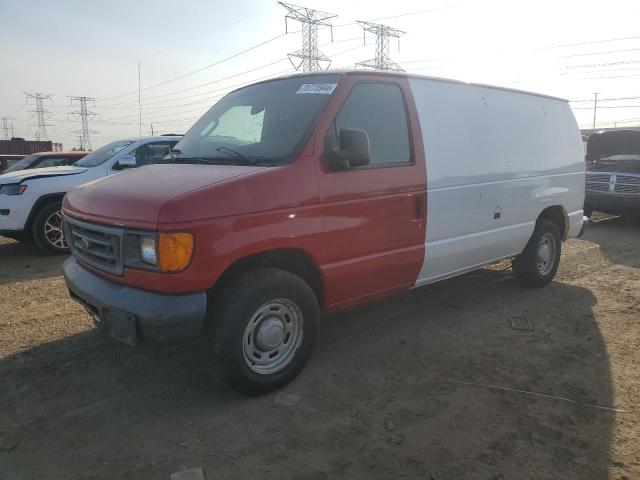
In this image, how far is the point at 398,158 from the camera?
3902mm

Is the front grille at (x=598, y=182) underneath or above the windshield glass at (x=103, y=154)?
underneath

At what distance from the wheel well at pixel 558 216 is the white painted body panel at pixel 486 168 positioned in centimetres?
7

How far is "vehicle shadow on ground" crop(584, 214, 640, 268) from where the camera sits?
24.1 ft

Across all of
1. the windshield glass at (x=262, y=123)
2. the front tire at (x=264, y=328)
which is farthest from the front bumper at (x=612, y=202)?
the front tire at (x=264, y=328)

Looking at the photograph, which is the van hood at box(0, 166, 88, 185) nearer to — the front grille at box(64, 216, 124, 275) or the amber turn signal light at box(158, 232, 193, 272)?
the front grille at box(64, 216, 124, 275)

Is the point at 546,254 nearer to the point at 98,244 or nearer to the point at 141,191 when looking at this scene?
the point at 141,191

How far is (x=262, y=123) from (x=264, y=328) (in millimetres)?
1565

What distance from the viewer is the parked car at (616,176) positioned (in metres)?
9.79

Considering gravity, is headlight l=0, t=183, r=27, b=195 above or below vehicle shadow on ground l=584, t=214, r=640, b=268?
above

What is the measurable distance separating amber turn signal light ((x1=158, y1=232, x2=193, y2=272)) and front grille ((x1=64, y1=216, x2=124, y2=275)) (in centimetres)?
35

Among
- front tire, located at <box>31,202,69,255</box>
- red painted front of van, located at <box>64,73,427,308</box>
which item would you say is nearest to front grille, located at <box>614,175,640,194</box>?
red painted front of van, located at <box>64,73,427,308</box>

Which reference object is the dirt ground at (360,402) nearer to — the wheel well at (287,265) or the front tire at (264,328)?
the front tire at (264,328)

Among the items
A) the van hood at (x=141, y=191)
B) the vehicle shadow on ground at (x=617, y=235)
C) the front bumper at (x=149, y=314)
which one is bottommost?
the vehicle shadow on ground at (x=617, y=235)

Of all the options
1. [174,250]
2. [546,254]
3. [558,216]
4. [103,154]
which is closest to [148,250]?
[174,250]
